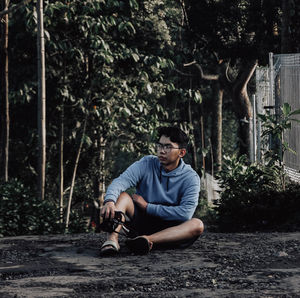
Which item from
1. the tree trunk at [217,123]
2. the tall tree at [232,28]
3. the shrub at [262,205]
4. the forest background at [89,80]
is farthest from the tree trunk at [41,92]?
the tree trunk at [217,123]

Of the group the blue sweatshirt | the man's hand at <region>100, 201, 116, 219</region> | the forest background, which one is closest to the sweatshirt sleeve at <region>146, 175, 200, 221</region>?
the blue sweatshirt

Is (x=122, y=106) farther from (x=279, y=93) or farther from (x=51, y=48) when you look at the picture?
(x=279, y=93)

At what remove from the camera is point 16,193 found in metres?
10.6

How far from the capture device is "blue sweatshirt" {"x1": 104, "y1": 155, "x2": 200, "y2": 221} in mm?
6102

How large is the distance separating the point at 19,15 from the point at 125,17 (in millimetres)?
2073

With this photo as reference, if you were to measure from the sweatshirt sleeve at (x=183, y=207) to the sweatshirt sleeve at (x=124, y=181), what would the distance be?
0.29 metres

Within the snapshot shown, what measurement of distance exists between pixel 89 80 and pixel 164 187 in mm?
8171

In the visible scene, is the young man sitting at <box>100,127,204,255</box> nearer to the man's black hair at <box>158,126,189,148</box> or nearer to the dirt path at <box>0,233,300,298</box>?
the man's black hair at <box>158,126,189,148</box>

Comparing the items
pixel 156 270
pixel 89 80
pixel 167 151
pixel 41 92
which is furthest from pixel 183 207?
pixel 89 80

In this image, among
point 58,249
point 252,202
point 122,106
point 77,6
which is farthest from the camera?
point 122,106

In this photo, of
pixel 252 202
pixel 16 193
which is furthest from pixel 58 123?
pixel 252 202

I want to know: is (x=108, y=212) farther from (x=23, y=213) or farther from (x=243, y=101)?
(x=243, y=101)

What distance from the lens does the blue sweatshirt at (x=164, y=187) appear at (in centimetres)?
610

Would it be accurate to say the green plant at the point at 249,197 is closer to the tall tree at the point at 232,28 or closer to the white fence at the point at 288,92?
the white fence at the point at 288,92
